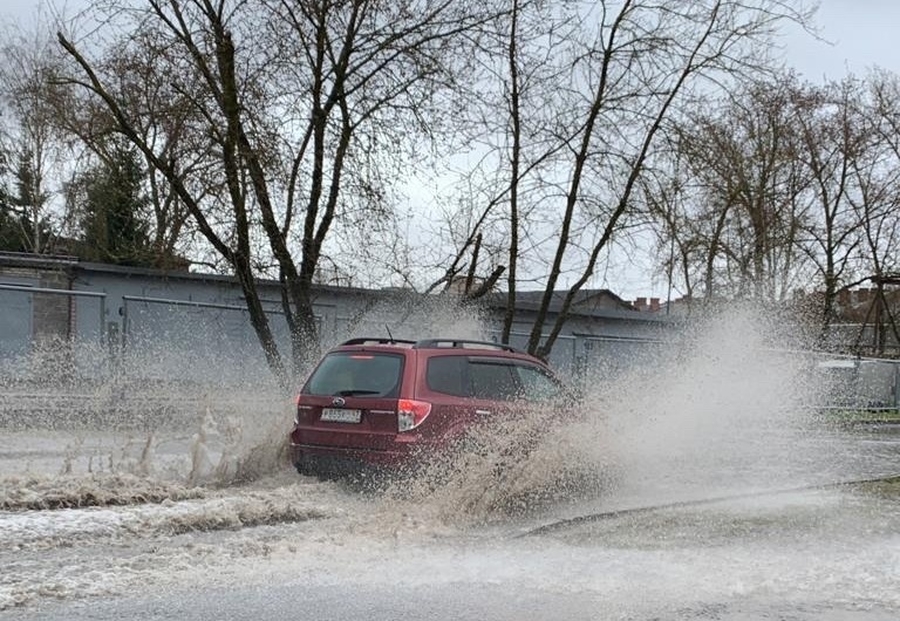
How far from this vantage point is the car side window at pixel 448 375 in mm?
10023

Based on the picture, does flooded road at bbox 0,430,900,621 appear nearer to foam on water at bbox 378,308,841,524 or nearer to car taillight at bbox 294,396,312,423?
foam on water at bbox 378,308,841,524

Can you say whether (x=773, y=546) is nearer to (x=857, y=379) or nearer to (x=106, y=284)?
(x=106, y=284)

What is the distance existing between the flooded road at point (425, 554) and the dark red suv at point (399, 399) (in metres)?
0.47

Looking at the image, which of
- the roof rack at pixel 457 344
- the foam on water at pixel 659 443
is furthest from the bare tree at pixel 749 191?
the roof rack at pixel 457 344

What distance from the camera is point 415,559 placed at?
7543 mm

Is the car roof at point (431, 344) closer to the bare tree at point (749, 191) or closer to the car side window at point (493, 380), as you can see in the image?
the car side window at point (493, 380)

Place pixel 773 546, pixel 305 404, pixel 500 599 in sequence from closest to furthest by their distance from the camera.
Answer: pixel 500 599 → pixel 773 546 → pixel 305 404

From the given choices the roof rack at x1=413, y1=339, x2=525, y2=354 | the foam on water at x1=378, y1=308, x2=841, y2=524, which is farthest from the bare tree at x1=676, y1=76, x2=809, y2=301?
the roof rack at x1=413, y1=339, x2=525, y2=354

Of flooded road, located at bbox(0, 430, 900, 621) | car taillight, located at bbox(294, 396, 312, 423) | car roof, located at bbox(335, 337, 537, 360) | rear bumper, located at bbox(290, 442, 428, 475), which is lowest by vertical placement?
flooded road, located at bbox(0, 430, 900, 621)

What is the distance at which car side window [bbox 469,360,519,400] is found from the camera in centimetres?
1031

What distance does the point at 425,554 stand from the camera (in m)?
7.76

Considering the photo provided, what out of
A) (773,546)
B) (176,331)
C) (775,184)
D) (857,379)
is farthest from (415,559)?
(857,379)

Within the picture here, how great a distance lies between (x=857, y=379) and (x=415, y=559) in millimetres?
25475

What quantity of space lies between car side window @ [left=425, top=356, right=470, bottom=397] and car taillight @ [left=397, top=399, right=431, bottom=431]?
26cm
